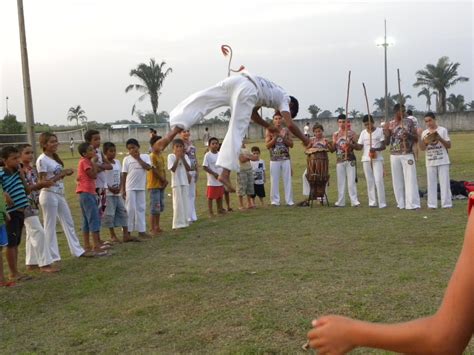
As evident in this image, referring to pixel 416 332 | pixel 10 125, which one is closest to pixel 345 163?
pixel 416 332

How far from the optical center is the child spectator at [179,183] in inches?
386

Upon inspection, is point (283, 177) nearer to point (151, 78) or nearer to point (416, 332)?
point (416, 332)

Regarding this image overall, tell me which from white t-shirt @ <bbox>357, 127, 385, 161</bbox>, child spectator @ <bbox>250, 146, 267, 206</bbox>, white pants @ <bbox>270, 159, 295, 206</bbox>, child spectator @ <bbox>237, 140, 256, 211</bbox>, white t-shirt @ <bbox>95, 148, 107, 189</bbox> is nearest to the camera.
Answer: white t-shirt @ <bbox>95, 148, 107, 189</bbox>

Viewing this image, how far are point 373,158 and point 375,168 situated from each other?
0.20m

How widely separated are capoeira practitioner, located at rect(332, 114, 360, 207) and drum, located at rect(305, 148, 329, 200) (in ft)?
0.97

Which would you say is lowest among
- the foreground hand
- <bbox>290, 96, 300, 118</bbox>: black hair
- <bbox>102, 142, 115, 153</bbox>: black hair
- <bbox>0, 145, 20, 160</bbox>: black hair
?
the foreground hand

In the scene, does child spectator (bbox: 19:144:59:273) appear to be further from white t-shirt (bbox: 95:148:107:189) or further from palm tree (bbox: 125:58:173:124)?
palm tree (bbox: 125:58:173:124)

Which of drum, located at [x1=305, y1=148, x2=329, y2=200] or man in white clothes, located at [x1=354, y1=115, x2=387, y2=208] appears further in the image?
drum, located at [x1=305, y1=148, x2=329, y2=200]

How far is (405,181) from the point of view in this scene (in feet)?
34.5

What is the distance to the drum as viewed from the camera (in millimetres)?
11531

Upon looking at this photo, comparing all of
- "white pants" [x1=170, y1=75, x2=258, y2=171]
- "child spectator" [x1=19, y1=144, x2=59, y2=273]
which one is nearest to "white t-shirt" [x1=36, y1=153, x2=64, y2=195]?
"child spectator" [x1=19, y1=144, x2=59, y2=273]

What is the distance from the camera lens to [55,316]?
16.8 feet

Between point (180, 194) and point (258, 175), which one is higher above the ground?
point (258, 175)

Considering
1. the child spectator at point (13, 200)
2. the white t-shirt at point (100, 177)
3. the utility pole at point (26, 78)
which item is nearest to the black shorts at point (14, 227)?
the child spectator at point (13, 200)
